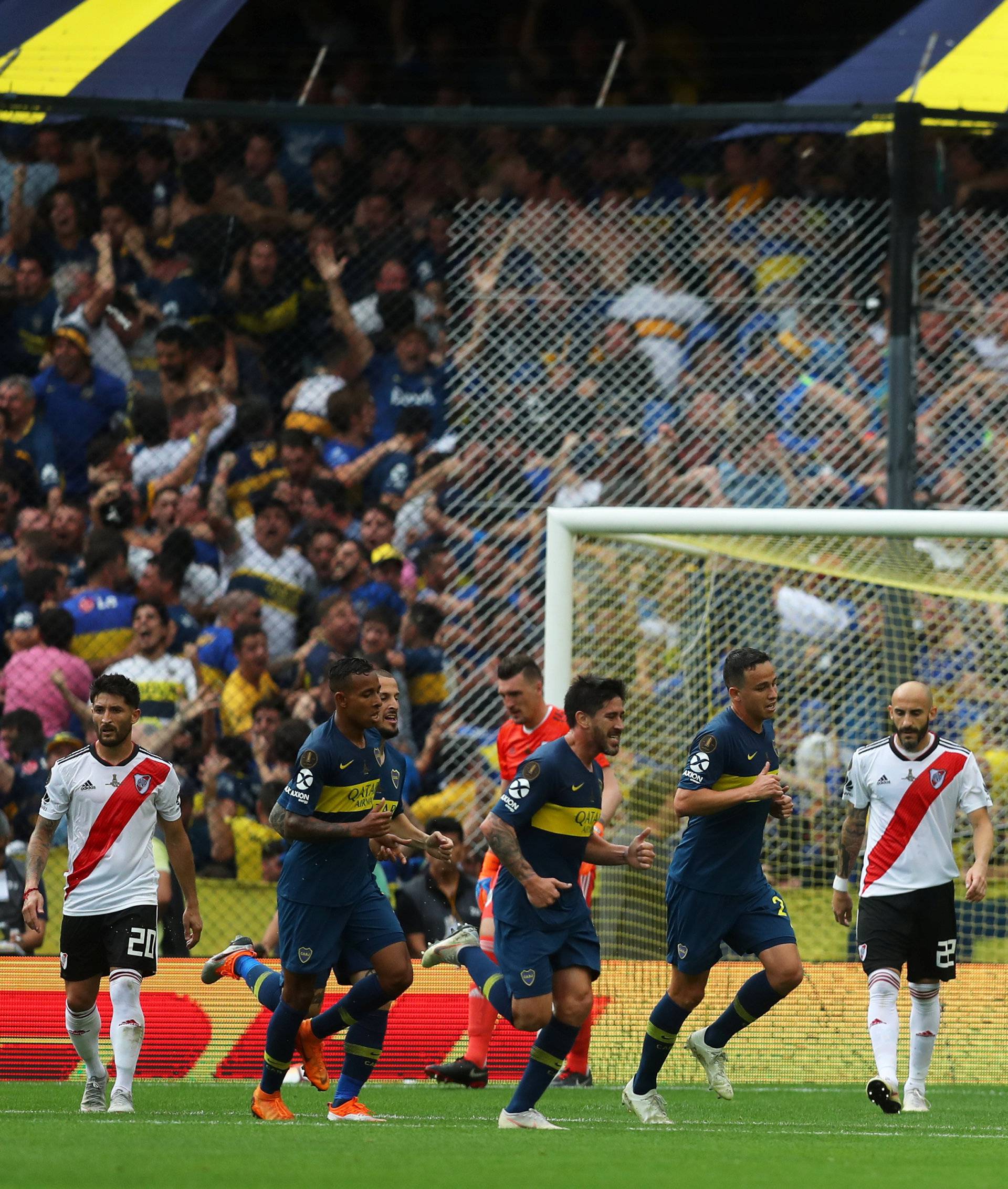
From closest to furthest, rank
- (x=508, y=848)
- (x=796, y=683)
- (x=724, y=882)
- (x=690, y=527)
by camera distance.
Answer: (x=508, y=848)
(x=724, y=882)
(x=690, y=527)
(x=796, y=683)

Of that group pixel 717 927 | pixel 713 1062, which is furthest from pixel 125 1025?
pixel 713 1062

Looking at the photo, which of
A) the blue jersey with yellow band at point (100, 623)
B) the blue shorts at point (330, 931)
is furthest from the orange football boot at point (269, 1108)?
the blue jersey with yellow band at point (100, 623)

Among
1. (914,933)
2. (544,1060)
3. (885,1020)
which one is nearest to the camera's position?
(544,1060)

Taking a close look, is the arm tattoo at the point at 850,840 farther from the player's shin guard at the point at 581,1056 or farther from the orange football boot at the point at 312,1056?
the orange football boot at the point at 312,1056

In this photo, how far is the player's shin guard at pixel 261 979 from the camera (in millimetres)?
8086

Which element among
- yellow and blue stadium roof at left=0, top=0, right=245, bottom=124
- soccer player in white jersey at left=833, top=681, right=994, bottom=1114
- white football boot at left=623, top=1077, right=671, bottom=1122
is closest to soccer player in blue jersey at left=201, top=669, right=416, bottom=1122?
white football boot at left=623, top=1077, right=671, bottom=1122

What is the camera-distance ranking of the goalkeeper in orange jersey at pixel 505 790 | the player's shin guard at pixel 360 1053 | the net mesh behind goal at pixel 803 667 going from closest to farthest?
the player's shin guard at pixel 360 1053 → the goalkeeper in orange jersey at pixel 505 790 → the net mesh behind goal at pixel 803 667

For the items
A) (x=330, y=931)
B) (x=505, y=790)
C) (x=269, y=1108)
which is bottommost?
(x=269, y=1108)

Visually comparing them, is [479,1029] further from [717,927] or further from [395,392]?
[395,392]

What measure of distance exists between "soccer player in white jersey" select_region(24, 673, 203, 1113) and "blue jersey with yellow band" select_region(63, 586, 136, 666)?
422 cm

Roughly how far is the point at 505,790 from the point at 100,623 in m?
4.46

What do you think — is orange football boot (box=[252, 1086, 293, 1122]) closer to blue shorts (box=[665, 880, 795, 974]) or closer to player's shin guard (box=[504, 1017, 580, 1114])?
player's shin guard (box=[504, 1017, 580, 1114])

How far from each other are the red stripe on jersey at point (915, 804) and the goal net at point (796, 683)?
1.85 metres

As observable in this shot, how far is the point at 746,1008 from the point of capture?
7992 mm
